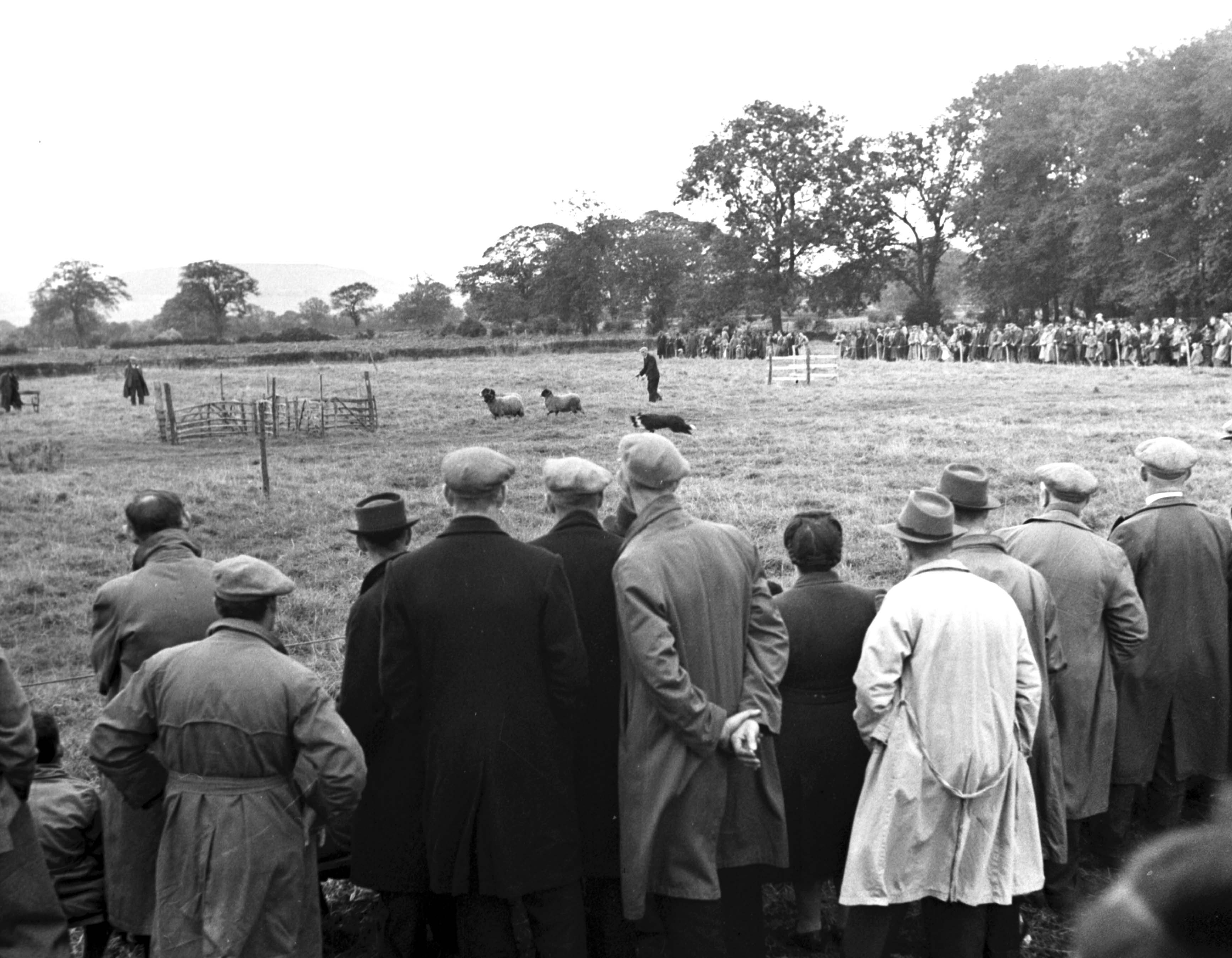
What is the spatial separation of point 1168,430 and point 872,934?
1461 cm

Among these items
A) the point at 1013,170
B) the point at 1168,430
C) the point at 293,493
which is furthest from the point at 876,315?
the point at 293,493

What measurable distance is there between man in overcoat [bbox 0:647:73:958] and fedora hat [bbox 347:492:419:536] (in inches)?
50.6

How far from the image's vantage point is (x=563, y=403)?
2328 cm

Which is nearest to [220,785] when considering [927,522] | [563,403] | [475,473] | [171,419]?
[475,473]

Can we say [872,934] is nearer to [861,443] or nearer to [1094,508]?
[1094,508]

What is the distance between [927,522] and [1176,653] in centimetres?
194

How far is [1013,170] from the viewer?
53406mm

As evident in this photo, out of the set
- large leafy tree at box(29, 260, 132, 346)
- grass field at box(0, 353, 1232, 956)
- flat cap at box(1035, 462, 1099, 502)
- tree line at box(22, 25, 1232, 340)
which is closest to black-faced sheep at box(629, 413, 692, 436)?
grass field at box(0, 353, 1232, 956)

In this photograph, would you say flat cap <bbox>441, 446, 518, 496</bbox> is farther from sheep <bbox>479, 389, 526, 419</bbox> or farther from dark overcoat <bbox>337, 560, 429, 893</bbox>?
sheep <bbox>479, 389, 526, 419</bbox>

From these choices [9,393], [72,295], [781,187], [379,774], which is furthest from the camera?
[72,295]

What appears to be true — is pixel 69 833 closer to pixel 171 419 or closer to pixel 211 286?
pixel 171 419

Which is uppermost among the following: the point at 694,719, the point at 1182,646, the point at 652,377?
the point at 694,719

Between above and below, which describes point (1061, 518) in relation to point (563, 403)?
above

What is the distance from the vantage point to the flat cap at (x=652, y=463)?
4.13 meters
